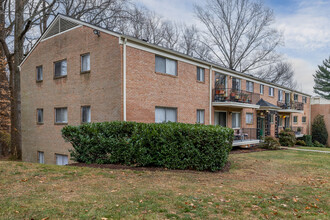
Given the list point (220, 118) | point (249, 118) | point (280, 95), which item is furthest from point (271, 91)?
point (220, 118)

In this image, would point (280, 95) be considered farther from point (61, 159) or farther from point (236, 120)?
point (61, 159)

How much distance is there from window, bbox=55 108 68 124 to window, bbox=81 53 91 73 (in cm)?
284

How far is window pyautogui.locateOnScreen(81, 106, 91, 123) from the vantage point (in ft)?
44.1

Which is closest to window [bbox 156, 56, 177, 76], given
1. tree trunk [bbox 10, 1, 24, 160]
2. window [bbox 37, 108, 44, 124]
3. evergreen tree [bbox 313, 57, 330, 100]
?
window [bbox 37, 108, 44, 124]

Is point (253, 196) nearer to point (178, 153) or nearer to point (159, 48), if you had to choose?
point (178, 153)

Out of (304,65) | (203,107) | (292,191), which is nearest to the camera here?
(292,191)

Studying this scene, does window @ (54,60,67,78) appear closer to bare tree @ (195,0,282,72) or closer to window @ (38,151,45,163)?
window @ (38,151,45,163)

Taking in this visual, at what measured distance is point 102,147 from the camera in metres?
9.57

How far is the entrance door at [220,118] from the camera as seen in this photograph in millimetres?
18547

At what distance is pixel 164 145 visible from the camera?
8.73m

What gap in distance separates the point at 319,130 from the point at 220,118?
22072 millimetres

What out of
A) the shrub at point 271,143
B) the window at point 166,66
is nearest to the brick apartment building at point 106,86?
the window at point 166,66

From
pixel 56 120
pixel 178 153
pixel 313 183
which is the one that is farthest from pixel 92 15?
pixel 313 183

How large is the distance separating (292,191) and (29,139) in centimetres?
1681
